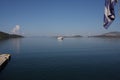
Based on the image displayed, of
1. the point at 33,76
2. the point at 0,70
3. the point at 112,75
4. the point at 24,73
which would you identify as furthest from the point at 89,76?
the point at 0,70

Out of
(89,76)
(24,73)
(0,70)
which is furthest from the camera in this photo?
(0,70)

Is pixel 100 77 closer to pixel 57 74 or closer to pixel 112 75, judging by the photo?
pixel 112 75

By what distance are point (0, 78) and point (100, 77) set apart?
18748 millimetres

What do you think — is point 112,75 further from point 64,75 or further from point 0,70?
point 0,70

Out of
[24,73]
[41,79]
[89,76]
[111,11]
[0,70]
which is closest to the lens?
[111,11]

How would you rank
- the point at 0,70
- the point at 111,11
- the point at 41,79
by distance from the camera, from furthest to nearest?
the point at 0,70, the point at 41,79, the point at 111,11

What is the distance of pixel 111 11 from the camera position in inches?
554

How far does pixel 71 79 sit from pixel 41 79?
5359 millimetres

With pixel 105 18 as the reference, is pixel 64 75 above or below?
below

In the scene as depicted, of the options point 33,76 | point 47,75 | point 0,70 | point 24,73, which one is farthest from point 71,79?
point 0,70

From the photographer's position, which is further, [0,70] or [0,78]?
[0,70]

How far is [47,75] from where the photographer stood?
3384 cm

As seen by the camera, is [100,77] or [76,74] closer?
[100,77]

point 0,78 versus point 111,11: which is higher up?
point 111,11
